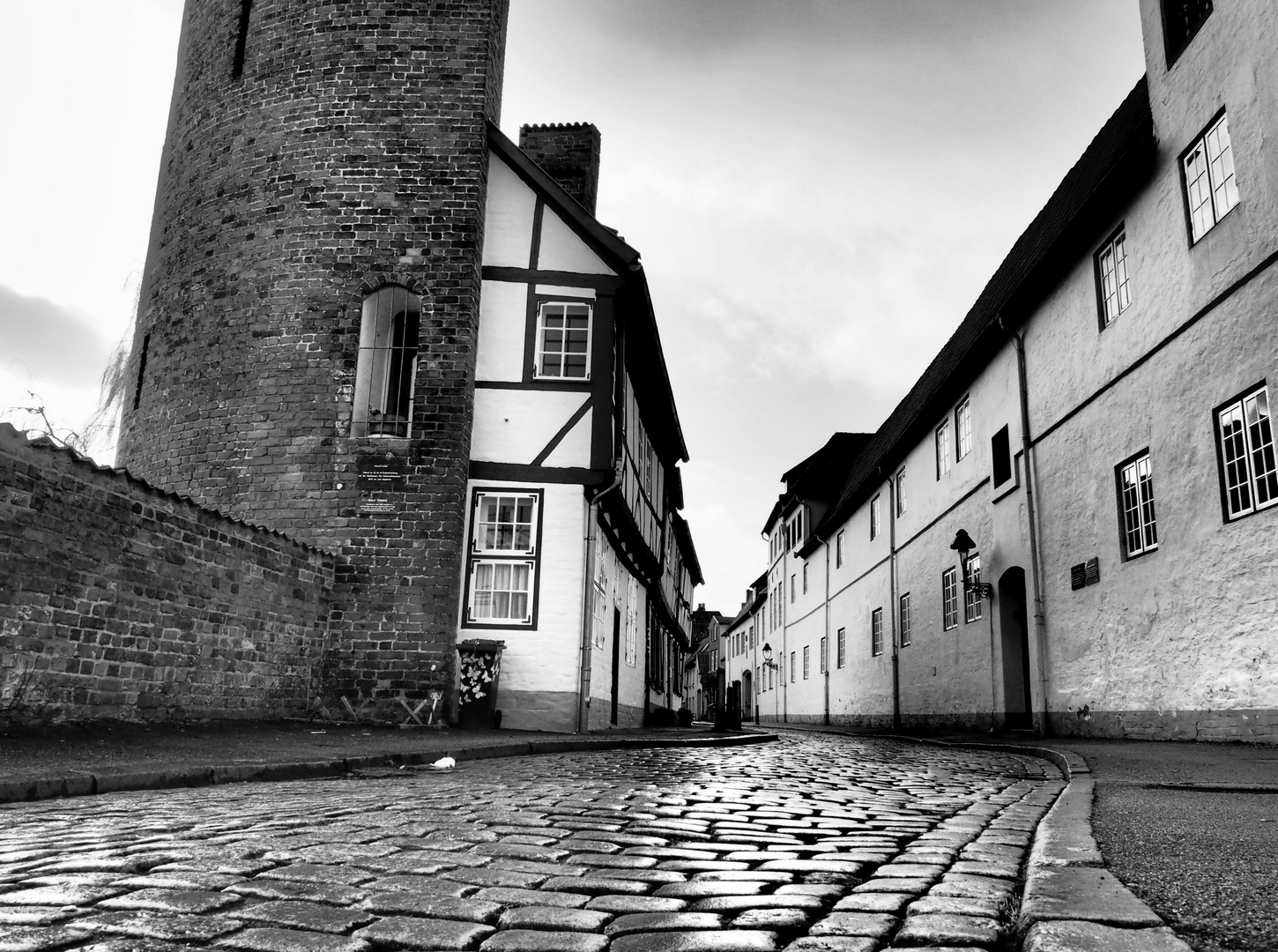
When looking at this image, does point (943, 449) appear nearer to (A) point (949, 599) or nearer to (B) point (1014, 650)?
(A) point (949, 599)

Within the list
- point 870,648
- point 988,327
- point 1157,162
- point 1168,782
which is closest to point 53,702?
point 1168,782

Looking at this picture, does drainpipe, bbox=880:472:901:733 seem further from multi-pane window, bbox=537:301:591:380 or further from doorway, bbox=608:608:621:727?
multi-pane window, bbox=537:301:591:380

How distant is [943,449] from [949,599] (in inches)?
125

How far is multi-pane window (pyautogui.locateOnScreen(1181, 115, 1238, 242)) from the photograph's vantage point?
1038 cm

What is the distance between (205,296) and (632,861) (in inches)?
587

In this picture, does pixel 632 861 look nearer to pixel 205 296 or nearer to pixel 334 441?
pixel 334 441

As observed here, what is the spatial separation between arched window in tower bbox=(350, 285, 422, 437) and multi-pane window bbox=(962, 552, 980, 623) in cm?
1041

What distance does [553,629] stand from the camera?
14375mm

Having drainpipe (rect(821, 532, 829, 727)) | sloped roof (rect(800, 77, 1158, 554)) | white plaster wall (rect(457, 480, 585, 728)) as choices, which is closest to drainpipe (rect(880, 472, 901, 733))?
sloped roof (rect(800, 77, 1158, 554))

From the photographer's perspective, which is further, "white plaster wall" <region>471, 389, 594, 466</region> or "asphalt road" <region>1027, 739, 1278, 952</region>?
"white plaster wall" <region>471, 389, 594, 466</region>

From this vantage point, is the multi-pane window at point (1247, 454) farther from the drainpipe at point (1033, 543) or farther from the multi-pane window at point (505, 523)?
the multi-pane window at point (505, 523)

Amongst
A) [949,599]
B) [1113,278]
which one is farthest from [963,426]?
[1113,278]

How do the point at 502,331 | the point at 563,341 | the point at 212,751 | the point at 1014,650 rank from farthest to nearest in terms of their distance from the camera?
the point at 1014,650 < the point at 563,341 < the point at 502,331 < the point at 212,751

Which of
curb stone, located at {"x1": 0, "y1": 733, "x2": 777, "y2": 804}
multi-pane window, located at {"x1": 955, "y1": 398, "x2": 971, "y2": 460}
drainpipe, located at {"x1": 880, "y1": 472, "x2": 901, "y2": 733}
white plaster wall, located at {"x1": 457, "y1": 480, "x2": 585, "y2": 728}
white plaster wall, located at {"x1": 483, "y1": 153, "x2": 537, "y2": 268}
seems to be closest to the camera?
curb stone, located at {"x1": 0, "y1": 733, "x2": 777, "y2": 804}
